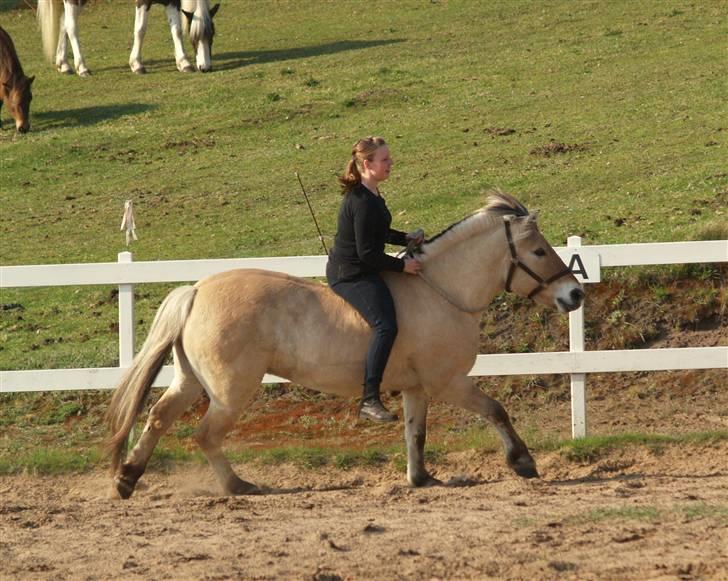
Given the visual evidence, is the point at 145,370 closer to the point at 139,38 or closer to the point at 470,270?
the point at 470,270

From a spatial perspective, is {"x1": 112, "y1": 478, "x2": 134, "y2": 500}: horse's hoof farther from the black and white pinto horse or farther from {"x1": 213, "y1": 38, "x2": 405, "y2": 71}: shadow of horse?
{"x1": 213, "y1": 38, "x2": 405, "y2": 71}: shadow of horse

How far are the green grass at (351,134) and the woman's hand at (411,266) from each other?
4.84 m

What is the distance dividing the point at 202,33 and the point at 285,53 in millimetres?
2480

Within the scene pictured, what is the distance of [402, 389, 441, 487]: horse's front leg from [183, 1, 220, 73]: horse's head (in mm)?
19416

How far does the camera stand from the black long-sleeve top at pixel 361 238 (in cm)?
801

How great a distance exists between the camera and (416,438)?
8.37 m

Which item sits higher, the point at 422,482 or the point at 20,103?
the point at 20,103

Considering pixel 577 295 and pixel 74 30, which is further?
pixel 74 30

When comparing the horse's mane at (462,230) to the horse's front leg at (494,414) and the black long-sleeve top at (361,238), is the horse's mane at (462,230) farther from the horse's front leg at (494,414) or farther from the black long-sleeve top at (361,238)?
the horse's front leg at (494,414)

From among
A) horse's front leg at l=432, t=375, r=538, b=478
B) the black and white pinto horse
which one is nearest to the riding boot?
horse's front leg at l=432, t=375, r=538, b=478

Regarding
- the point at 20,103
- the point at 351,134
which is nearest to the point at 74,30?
the point at 20,103

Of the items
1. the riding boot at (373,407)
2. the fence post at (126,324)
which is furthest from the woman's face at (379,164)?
the fence post at (126,324)

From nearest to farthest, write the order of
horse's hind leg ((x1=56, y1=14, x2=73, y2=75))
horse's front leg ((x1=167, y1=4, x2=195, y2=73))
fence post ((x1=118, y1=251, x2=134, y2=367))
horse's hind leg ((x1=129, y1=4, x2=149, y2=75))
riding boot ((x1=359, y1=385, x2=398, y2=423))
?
riding boot ((x1=359, y1=385, x2=398, y2=423)) < fence post ((x1=118, y1=251, x2=134, y2=367)) < horse's front leg ((x1=167, y1=4, x2=195, y2=73)) < horse's hind leg ((x1=129, y1=4, x2=149, y2=75)) < horse's hind leg ((x1=56, y1=14, x2=73, y2=75))

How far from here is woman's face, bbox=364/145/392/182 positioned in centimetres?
809
